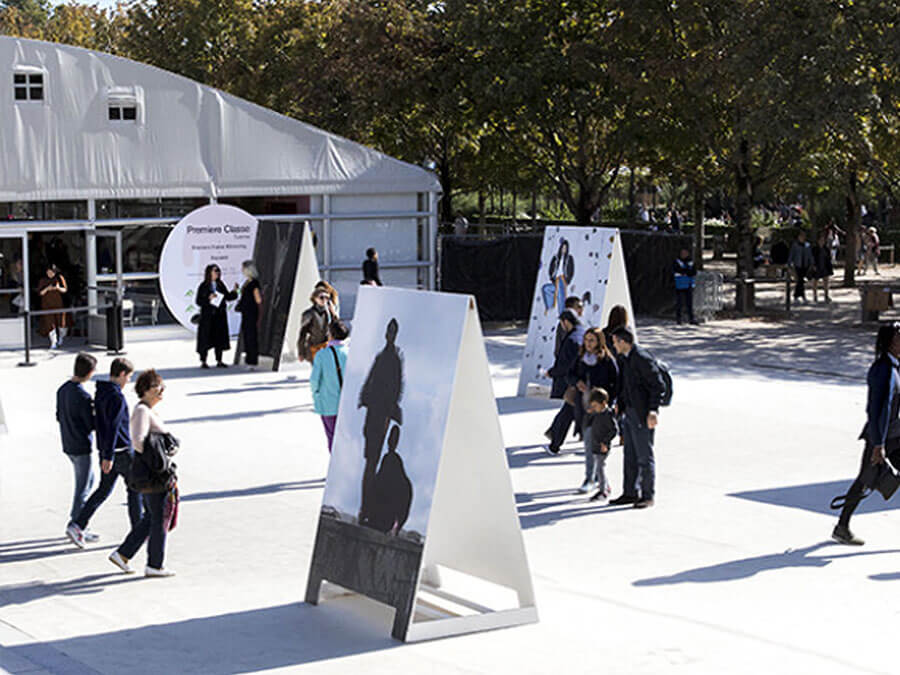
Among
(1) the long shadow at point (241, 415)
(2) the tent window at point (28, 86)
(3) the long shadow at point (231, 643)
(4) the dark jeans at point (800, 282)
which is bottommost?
(3) the long shadow at point (231, 643)

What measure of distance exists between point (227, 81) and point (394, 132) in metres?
9.47

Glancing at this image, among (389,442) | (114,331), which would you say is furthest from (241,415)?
(389,442)

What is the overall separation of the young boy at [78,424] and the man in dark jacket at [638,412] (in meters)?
4.57

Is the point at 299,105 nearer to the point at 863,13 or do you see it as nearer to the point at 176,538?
the point at 863,13

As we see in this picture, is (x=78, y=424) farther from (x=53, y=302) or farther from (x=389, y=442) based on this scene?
(x=53, y=302)

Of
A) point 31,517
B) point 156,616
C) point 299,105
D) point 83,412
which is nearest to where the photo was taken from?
point 156,616

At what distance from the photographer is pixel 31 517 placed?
12.1m

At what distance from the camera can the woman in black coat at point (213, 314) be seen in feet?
70.9

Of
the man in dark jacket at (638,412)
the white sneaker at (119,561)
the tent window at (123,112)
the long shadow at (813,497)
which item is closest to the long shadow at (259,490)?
the white sneaker at (119,561)

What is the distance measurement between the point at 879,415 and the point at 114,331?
16225mm

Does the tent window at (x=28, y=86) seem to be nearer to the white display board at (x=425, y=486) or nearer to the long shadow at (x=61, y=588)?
the long shadow at (x=61, y=588)

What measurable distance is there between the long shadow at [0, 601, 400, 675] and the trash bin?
15.4 meters

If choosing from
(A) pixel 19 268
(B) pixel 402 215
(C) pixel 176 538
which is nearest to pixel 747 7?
(B) pixel 402 215

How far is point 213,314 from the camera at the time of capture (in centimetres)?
2173
